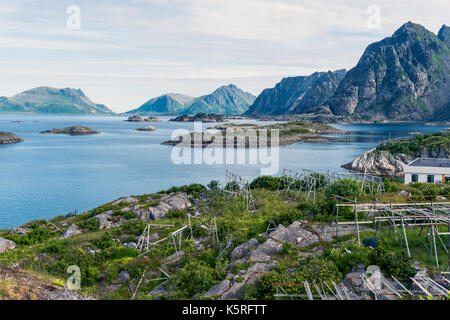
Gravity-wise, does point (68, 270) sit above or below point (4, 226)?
above

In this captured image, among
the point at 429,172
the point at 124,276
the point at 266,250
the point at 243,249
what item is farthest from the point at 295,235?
the point at 429,172

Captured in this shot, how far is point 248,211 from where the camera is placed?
2741 cm

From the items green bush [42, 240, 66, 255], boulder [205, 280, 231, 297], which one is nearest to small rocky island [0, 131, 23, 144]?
green bush [42, 240, 66, 255]

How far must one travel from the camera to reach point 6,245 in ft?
72.0

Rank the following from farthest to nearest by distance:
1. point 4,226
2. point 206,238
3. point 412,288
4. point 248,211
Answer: point 4,226
point 248,211
point 206,238
point 412,288

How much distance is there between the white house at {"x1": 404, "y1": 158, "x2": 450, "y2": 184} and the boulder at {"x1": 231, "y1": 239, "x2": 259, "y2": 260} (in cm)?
3566

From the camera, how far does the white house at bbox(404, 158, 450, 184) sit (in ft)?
140

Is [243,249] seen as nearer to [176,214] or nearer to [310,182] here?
[176,214]

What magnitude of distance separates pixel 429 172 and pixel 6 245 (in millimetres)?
47535

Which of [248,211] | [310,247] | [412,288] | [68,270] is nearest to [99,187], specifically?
[248,211]

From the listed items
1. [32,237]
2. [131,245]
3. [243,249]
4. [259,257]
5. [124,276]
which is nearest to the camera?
[259,257]

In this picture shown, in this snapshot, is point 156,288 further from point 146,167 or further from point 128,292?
point 146,167

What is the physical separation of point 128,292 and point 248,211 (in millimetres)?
14351

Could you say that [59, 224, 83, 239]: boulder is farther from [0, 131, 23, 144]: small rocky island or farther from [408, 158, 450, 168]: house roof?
[0, 131, 23, 144]: small rocky island
